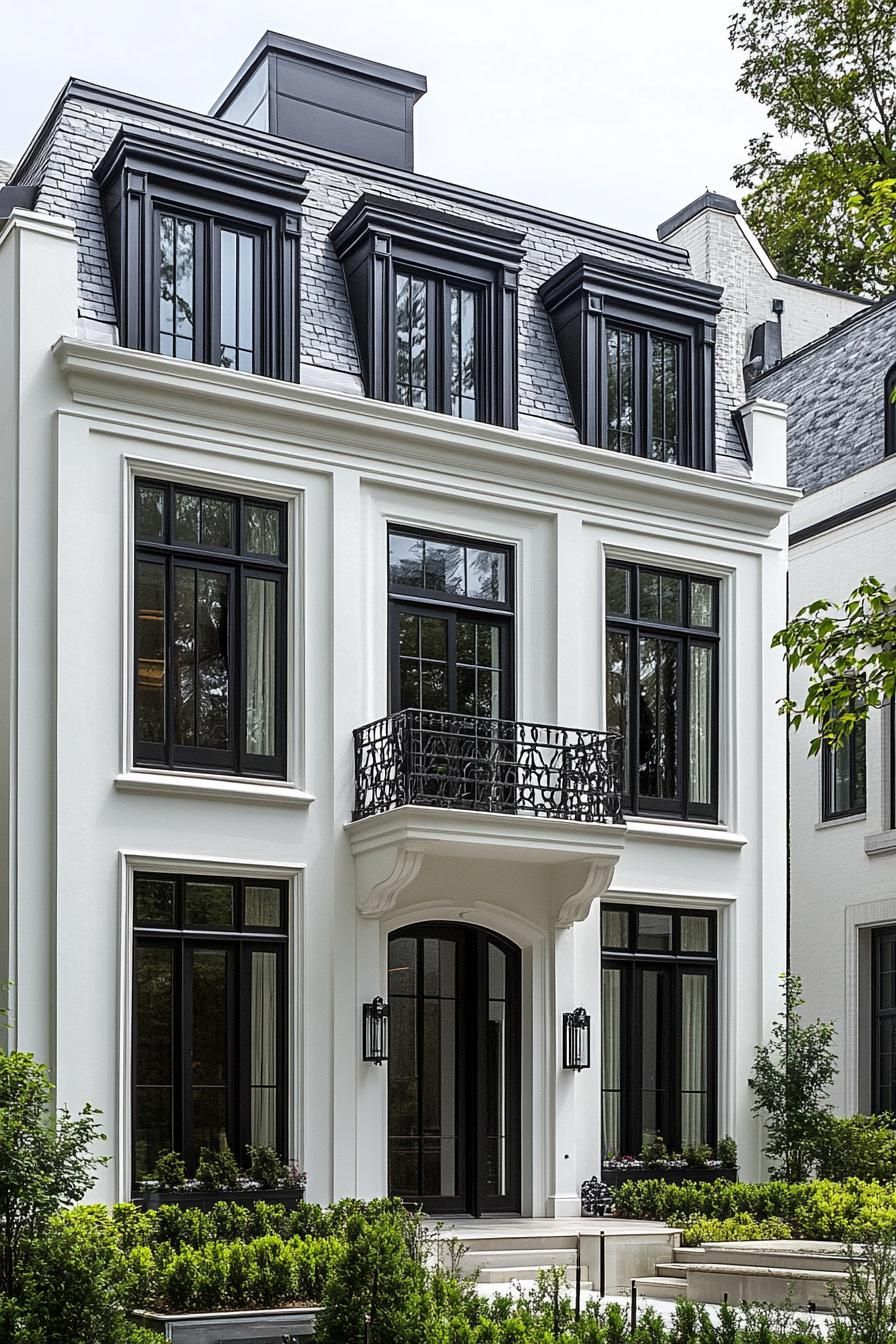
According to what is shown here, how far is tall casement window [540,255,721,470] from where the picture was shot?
2127cm

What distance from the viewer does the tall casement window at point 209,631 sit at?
58.9ft

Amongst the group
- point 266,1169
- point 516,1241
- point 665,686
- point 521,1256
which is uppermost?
point 665,686

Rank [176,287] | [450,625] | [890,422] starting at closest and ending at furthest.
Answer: [176,287] < [450,625] < [890,422]

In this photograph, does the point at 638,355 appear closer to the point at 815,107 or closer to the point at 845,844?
the point at 845,844

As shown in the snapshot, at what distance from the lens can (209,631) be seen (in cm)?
1839

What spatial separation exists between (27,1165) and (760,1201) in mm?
9252

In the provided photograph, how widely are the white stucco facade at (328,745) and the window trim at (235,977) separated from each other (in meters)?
0.09

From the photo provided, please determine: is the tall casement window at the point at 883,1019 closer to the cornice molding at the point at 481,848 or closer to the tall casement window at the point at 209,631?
the cornice molding at the point at 481,848

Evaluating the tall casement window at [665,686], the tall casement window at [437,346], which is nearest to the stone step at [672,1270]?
the tall casement window at [665,686]

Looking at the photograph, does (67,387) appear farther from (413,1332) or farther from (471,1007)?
(413,1332)

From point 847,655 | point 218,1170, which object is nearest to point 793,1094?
point 218,1170

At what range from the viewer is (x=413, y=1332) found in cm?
1084

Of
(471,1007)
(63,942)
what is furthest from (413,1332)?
(471,1007)

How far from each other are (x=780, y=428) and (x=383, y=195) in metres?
5.83
